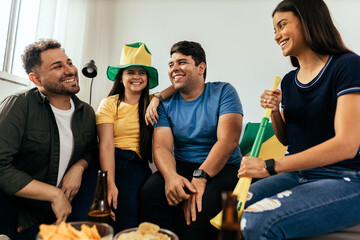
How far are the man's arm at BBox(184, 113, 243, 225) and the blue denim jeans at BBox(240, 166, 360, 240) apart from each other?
0.32m

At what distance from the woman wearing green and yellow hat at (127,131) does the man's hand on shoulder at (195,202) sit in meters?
0.29

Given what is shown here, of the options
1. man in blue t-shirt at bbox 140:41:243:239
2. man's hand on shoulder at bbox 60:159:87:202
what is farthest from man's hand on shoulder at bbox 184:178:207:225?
man's hand on shoulder at bbox 60:159:87:202

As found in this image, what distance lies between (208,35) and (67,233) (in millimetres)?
2457

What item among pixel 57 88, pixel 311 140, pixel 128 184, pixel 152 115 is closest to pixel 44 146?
pixel 57 88

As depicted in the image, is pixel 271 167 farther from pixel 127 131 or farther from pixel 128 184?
pixel 127 131

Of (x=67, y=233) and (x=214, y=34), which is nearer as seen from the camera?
(x=67, y=233)

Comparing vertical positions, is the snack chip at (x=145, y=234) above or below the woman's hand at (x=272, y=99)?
below

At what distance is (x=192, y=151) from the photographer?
1.51m

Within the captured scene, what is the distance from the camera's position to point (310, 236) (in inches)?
34.5

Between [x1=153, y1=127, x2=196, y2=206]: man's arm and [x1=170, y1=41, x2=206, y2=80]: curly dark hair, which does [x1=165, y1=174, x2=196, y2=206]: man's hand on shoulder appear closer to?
[x1=153, y1=127, x2=196, y2=206]: man's arm

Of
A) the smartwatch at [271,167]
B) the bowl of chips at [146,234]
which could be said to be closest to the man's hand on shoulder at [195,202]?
the smartwatch at [271,167]

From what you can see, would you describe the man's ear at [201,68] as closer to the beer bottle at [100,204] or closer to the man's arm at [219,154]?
the man's arm at [219,154]

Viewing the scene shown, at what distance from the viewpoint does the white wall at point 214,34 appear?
2.62 meters

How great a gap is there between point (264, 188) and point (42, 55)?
1375mm
